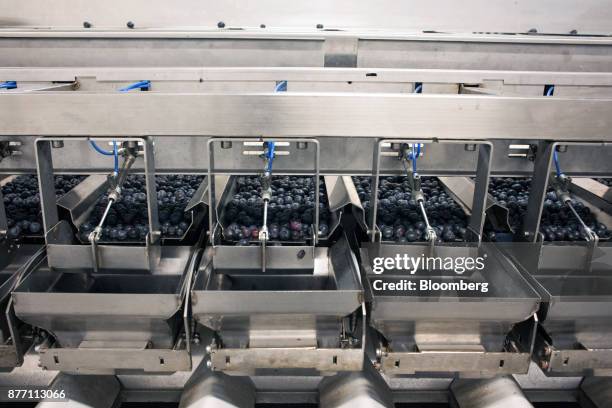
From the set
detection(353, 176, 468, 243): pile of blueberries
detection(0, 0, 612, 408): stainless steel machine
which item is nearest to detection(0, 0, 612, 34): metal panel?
detection(0, 0, 612, 408): stainless steel machine

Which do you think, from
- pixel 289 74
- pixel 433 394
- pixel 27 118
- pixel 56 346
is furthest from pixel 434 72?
pixel 56 346

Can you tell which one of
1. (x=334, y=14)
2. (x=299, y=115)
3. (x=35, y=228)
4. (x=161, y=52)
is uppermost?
(x=334, y=14)

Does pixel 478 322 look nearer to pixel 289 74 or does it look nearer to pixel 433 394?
pixel 433 394

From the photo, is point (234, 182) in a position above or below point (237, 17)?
below

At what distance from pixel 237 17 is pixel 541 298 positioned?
2764 mm

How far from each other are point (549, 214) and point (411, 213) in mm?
469

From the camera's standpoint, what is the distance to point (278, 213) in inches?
51.5

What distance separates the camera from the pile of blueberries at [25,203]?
1.28m

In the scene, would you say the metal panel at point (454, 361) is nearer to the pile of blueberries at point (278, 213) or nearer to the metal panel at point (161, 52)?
the pile of blueberries at point (278, 213)

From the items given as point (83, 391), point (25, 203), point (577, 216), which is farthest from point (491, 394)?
point (25, 203)

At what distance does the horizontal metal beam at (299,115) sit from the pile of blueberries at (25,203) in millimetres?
440

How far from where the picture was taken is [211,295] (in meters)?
0.92

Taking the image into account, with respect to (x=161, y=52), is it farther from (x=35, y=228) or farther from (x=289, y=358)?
(x=289, y=358)

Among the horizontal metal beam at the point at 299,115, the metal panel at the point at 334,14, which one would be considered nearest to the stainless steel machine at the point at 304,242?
the horizontal metal beam at the point at 299,115
